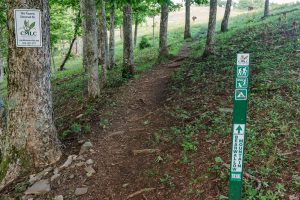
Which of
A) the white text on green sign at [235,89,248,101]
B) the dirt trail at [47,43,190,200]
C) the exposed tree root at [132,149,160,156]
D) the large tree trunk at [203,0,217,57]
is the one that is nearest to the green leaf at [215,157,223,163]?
the dirt trail at [47,43,190,200]

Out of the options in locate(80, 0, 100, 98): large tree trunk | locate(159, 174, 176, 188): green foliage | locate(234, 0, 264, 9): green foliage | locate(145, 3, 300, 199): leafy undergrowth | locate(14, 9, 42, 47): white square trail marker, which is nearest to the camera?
locate(145, 3, 300, 199): leafy undergrowth

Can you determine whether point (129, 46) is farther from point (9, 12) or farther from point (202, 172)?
point (202, 172)

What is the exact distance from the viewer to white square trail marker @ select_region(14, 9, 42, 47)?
5.54 metres

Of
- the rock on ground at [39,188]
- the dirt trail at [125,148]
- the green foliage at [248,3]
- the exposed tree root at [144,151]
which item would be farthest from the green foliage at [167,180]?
the green foliage at [248,3]

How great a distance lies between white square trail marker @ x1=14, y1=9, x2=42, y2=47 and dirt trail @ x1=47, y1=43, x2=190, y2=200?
271cm

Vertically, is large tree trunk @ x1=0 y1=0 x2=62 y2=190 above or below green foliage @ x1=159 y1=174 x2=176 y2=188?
above

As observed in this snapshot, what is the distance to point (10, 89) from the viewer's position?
5.94 m

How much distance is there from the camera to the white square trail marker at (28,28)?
5539mm

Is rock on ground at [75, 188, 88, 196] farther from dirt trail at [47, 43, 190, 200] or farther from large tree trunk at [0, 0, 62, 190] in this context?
large tree trunk at [0, 0, 62, 190]

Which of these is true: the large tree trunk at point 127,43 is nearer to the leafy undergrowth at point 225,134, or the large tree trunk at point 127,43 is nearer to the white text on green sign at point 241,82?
the leafy undergrowth at point 225,134

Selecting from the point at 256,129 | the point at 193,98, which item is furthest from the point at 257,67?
the point at 256,129

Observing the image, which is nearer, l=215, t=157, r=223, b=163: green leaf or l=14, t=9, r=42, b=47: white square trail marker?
l=14, t=9, r=42, b=47: white square trail marker

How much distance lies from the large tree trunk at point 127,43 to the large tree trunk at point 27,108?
7.53 meters

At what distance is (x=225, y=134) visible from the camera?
6.70 metres
